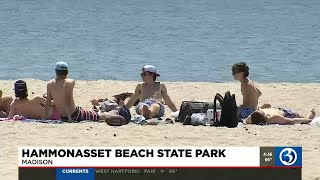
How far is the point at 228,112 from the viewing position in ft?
38.6

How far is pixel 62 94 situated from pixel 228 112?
208cm

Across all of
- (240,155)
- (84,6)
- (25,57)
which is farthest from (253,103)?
(84,6)

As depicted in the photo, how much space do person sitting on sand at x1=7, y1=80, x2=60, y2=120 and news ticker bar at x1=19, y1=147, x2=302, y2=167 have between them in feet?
15.9

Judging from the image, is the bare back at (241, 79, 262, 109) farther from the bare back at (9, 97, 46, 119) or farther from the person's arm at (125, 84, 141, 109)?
the bare back at (9, 97, 46, 119)

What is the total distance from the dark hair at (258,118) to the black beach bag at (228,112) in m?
0.34

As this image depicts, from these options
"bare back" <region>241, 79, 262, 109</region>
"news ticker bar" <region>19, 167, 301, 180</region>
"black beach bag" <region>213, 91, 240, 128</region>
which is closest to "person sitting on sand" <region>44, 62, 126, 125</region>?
"black beach bag" <region>213, 91, 240, 128</region>

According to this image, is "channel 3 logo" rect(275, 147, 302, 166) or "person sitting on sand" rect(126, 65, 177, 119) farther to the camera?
"person sitting on sand" rect(126, 65, 177, 119)

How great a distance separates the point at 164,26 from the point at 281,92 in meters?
35.8

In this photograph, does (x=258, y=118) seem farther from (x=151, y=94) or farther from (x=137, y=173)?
(x=137, y=173)

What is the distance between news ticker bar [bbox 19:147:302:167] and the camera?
7.17 m

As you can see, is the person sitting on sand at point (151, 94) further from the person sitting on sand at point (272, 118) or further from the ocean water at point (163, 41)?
the ocean water at point (163, 41)

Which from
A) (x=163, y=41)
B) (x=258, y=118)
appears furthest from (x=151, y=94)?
(x=163, y=41)

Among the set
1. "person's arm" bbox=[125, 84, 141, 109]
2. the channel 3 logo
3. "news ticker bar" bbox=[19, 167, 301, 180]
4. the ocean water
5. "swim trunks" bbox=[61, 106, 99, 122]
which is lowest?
"news ticker bar" bbox=[19, 167, 301, 180]

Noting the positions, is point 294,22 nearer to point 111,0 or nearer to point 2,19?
point 2,19
